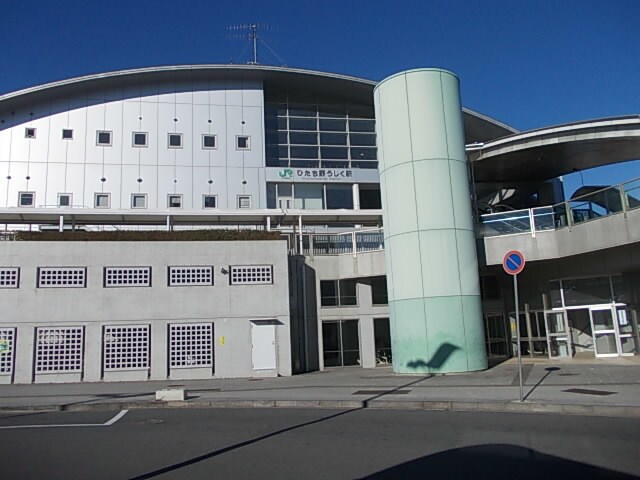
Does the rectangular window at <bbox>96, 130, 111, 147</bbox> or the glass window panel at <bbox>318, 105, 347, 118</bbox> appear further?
the glass window panel at <bbox>318, 105, 347, 118</bbox>

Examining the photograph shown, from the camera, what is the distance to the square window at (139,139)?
109 ft

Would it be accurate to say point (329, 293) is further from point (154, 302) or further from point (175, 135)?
point (175, 135)

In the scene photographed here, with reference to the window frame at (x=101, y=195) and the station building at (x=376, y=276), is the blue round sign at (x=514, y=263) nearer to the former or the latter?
the station building at (x=376, y=276)

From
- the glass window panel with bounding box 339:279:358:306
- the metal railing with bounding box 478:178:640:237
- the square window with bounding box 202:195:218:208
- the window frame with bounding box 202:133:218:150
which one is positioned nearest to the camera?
the metal railing with bounding box 478:178:640:237

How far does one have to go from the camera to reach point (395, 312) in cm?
2078

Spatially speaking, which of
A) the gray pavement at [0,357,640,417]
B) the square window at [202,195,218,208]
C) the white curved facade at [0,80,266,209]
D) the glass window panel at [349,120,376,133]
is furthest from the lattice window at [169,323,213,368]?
the glass window panel at [349,120,376,133]

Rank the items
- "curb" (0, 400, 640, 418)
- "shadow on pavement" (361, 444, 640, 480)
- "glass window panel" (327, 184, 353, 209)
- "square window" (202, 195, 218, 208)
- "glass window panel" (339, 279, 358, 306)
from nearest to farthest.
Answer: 1. "shadow on pavement" (361, 444, 640, 480)
2. "curb" (0, 400, 640, 418)
3. "glass window panel" (339, 279, 358, 306)
4. "square window" (202, 195, 218, 208)
5. "glass window panel" (327, 184, 353, 209)

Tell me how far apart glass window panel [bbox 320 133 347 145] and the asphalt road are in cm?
2514

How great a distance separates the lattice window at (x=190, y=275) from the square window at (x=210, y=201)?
10815 mm

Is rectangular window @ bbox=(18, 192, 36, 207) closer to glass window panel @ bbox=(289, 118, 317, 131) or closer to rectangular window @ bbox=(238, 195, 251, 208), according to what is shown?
rectangular window @ bbox=(238, 195, 251, 208)

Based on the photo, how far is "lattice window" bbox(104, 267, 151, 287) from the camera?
71.5ft

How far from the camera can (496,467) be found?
6.85 meters

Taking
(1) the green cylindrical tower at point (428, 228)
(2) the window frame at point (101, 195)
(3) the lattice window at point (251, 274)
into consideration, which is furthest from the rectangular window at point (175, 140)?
(1) the green cylindrical tower at point (428, 228)

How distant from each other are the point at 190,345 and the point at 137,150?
15.1 m
